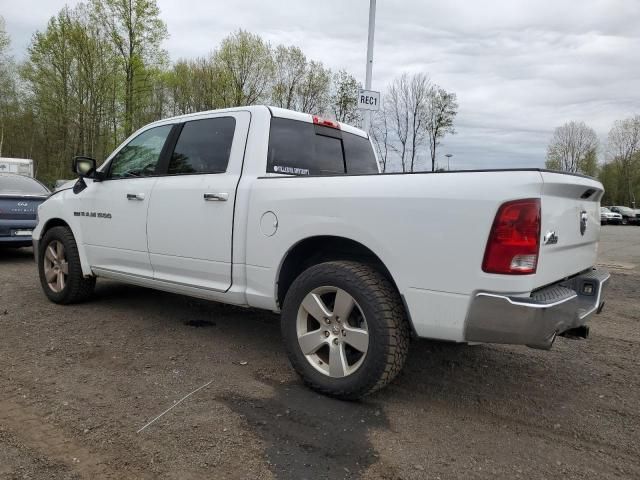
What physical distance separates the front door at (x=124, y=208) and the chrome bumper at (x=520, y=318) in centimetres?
288

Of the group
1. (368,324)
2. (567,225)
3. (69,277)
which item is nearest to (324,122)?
(368,324)

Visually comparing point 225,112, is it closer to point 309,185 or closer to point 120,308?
point 309,185

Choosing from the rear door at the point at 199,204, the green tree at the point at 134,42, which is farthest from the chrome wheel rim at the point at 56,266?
the green tree at the point at 134,42

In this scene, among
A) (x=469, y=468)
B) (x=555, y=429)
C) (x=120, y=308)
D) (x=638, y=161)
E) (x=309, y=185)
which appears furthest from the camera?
(x=638, y=161)

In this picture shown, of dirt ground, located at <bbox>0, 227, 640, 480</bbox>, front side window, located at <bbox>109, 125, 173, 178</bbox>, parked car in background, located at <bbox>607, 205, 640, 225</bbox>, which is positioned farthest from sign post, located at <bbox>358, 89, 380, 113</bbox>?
parked car in background, located at <bbox>607, 205, 640, 225</bbox>

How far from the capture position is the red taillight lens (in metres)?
2.48

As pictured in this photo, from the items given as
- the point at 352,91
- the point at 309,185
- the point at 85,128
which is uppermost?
the point at 352,91

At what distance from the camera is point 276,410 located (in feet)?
9.75

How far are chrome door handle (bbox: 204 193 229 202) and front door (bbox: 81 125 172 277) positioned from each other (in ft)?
2.56

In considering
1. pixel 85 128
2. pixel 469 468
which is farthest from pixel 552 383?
pixel 85 128

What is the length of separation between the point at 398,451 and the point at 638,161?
244 feet

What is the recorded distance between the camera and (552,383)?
3535mm

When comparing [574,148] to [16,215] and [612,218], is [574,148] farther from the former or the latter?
[16,215]

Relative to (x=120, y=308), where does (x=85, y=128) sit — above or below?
above
